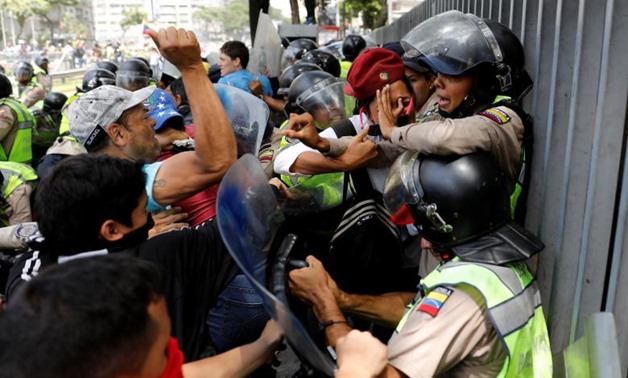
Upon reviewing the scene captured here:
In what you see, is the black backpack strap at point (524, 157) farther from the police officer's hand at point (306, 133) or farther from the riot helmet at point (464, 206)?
the police officer's hand at point (306, 133)

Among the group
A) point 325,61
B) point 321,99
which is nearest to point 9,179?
point 321,99

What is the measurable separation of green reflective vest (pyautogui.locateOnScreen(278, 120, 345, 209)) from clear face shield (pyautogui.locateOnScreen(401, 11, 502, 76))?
0.81 m

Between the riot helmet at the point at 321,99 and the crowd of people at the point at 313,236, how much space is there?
0.71 meters

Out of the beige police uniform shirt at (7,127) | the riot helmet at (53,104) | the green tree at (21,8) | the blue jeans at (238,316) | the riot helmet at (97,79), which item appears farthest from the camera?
the green tree at (21,8)

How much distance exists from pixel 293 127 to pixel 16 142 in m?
4.35

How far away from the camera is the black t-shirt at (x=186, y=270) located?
1.93m

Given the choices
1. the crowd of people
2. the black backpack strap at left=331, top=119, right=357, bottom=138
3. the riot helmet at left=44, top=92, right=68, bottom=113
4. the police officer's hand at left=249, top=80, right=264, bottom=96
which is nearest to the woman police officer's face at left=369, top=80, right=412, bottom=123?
the crowd of people

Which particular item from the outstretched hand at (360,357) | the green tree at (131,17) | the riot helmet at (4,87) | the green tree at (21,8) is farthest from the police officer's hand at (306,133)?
the green tree at (131,17)

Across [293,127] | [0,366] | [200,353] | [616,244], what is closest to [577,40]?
[616,244]

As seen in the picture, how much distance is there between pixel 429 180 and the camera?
1.98 metres

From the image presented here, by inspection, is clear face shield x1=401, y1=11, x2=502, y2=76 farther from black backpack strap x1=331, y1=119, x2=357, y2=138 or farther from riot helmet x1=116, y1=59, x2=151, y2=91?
riot helmet x1=116, y1=59, x2=151, y2=91

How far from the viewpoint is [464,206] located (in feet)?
6.31

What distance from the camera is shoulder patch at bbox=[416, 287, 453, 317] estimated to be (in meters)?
1.76

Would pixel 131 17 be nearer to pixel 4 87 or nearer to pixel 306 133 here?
pixel 4 87
